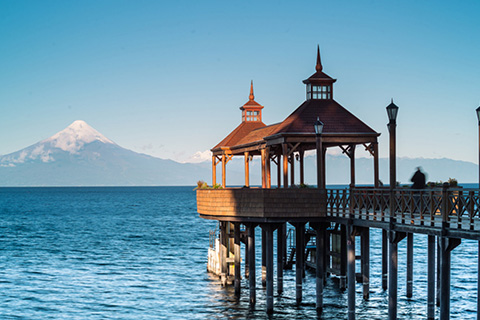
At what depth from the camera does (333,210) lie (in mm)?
26016

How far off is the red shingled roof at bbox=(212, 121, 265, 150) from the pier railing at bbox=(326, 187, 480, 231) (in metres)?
11.8

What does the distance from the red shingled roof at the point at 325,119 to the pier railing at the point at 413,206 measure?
309 centimetres

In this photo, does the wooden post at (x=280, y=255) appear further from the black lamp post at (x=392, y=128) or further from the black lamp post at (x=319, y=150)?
the black lamp post at (x=392, y=128)

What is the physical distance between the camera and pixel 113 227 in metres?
87.8

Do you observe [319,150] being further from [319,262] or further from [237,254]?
[237,254]

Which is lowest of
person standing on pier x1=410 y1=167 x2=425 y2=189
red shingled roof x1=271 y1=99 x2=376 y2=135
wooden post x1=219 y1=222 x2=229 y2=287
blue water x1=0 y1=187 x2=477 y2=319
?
blue water x1=0 y1=187 x2=477 y2=319

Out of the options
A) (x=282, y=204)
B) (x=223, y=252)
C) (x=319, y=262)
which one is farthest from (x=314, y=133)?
(x=223, y=252)

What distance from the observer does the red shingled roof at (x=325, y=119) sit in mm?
27875

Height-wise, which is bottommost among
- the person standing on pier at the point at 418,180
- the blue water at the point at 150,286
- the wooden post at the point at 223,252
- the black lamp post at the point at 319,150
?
the blue water at the point at 150,286

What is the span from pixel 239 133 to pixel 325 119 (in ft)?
34.1

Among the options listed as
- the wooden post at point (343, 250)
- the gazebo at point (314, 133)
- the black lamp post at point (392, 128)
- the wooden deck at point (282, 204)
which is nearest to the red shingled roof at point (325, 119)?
the gazebo at point (314, 133)

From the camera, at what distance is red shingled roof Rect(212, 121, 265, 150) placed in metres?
37.6

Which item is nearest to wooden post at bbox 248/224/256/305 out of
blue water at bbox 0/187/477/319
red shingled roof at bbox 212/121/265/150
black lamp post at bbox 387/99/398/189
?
blue water at bbox 0/187/477/319

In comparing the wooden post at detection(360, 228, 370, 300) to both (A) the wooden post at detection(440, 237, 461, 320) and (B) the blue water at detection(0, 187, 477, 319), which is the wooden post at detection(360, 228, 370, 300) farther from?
(A) the wooden post at detection(440, 237, 461, 320)
